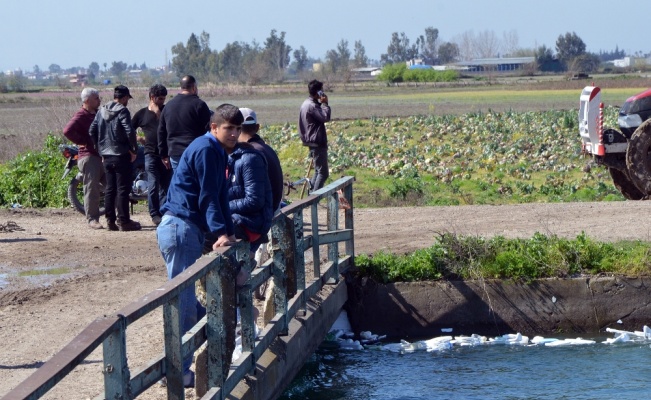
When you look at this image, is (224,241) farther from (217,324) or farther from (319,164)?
(319,164)

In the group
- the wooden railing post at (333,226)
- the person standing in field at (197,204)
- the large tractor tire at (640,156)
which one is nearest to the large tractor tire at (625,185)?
the large tractor tire at (640,156)

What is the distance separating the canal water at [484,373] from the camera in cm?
874

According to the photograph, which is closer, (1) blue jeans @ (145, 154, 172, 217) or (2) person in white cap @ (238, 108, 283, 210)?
(2) person in white cap @ (238, 108, 283, 210)

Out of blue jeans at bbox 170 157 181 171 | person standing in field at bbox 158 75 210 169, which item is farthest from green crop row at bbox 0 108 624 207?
person standing in field at bbox 158 75 210 169

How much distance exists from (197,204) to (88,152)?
720cm

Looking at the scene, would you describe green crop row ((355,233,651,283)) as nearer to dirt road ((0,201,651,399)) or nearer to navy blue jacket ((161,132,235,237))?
dirt road ((0,201,651,399))

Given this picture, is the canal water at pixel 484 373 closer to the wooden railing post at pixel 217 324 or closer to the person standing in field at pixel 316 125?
the wooden railing post at pixel 217 324

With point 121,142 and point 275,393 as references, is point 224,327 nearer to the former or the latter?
point 275,393

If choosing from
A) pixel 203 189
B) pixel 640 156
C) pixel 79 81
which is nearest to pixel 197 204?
pixel 203 189

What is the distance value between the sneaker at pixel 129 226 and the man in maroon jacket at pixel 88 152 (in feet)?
1.76

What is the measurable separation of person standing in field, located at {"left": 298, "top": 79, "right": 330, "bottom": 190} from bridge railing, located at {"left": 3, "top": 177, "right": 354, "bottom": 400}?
3.44m

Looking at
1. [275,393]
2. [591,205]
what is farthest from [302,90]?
[275,393]

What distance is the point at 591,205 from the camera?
46.8ft

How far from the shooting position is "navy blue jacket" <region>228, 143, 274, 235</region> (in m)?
6.91
